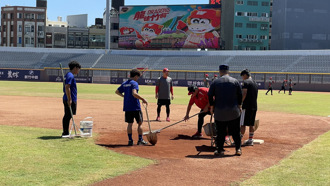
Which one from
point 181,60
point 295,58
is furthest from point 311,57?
point 181,60

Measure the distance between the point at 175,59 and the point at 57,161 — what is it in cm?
6611

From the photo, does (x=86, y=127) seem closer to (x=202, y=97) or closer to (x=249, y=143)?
(x=202, y=97)

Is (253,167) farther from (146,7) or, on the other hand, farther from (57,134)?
(146,7)

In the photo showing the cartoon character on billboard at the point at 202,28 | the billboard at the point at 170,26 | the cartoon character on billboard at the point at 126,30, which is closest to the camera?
the cartoon character on billboard at the point at 202,28

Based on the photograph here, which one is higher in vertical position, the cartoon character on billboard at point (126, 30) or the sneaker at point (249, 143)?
the cartoon character on billboard at point (126, 30)

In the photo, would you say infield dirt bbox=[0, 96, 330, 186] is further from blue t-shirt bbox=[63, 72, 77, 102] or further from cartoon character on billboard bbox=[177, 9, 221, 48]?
cartoon character on billboard bbox=[177, 9, 221, 48]

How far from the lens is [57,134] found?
40.0ft

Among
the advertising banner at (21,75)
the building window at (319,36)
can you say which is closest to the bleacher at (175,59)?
the advertising banner at (21,75)

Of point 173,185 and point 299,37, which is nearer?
point 173,185

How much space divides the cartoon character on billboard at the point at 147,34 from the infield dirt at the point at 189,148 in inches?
2378

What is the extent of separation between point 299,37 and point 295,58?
43.2 metres

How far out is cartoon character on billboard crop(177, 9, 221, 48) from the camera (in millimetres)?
73000

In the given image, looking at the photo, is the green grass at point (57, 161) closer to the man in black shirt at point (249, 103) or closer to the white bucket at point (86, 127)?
the white bucket at point (86, 127)

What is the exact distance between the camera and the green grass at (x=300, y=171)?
276 inches
